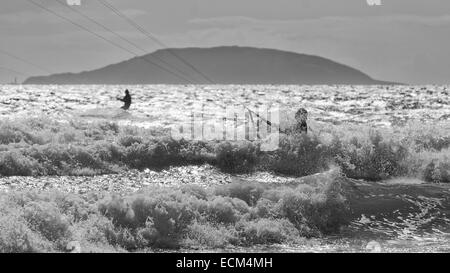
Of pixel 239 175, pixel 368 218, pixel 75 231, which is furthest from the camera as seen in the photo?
pixel 239 175

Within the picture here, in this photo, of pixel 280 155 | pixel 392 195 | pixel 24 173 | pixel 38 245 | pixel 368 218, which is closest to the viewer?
pixel 38 245

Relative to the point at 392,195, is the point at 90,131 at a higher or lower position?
higher

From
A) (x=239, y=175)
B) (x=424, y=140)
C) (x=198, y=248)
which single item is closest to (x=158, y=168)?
(x=239, y=175)

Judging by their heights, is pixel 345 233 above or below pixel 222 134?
below

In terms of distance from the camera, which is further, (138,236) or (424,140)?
(424,140)

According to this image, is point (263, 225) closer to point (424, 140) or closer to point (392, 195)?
point (392, 195)

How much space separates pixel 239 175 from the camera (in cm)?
2209

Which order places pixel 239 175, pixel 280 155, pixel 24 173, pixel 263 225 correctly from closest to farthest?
pixel 263 225, pixel 24 173, pixel 239 175, pixel 280 155

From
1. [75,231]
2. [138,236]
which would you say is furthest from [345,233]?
[75,231]

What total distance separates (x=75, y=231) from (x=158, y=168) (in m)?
9.48

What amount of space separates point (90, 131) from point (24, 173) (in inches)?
198

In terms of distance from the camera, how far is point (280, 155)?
932 inches

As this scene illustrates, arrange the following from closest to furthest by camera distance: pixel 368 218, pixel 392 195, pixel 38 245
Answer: pixel 38 245, pixel 368 218, pixel 392 195

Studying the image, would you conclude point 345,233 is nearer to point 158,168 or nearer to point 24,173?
point 158,168
